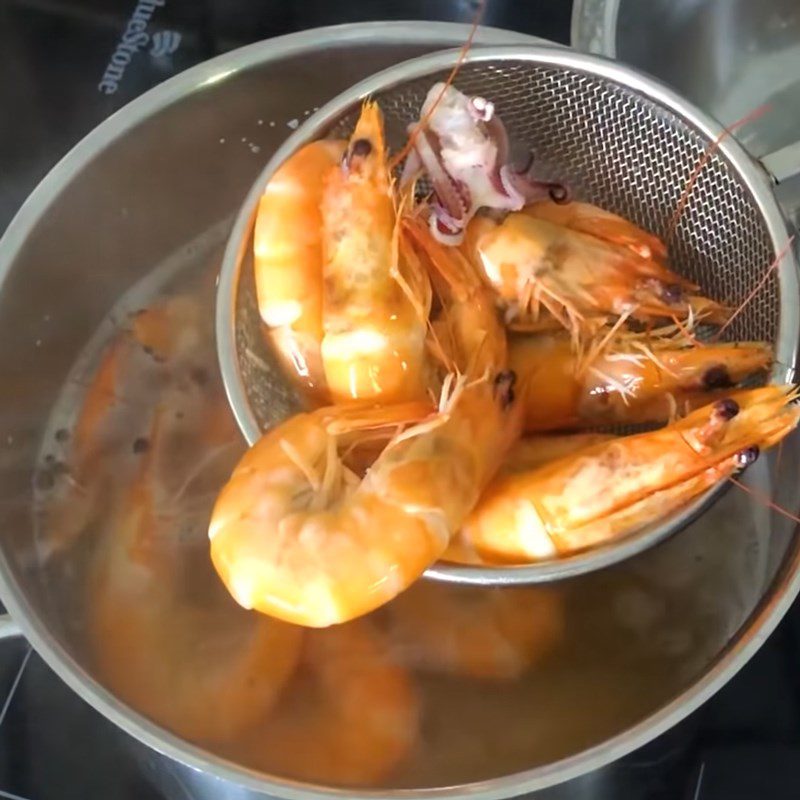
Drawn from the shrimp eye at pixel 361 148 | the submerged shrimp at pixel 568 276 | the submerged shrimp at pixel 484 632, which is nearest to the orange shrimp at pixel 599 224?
the submerged shrimp at pixel 568 276

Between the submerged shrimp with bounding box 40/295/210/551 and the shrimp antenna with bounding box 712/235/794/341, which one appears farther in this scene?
the submerged shrimp with bounding box 40/295/210/551

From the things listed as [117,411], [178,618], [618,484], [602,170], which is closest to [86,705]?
[178,618]

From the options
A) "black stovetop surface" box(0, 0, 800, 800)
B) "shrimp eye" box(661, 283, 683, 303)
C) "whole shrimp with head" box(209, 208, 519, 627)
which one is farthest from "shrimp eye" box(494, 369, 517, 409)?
"black stovetop surface" box(0, 0, 800, 800)

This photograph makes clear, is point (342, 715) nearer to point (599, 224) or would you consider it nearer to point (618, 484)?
point (618, 484)

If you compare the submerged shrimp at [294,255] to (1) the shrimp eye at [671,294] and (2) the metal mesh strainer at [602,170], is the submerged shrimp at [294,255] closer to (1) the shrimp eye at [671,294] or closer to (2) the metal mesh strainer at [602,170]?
(2) the metal mesh strainer at [602,170]

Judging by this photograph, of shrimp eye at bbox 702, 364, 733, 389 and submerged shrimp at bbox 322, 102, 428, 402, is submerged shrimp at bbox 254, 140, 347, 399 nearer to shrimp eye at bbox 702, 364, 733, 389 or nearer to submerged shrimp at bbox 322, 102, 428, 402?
submerged shrimp at bbox 322, 102, 428, 402
